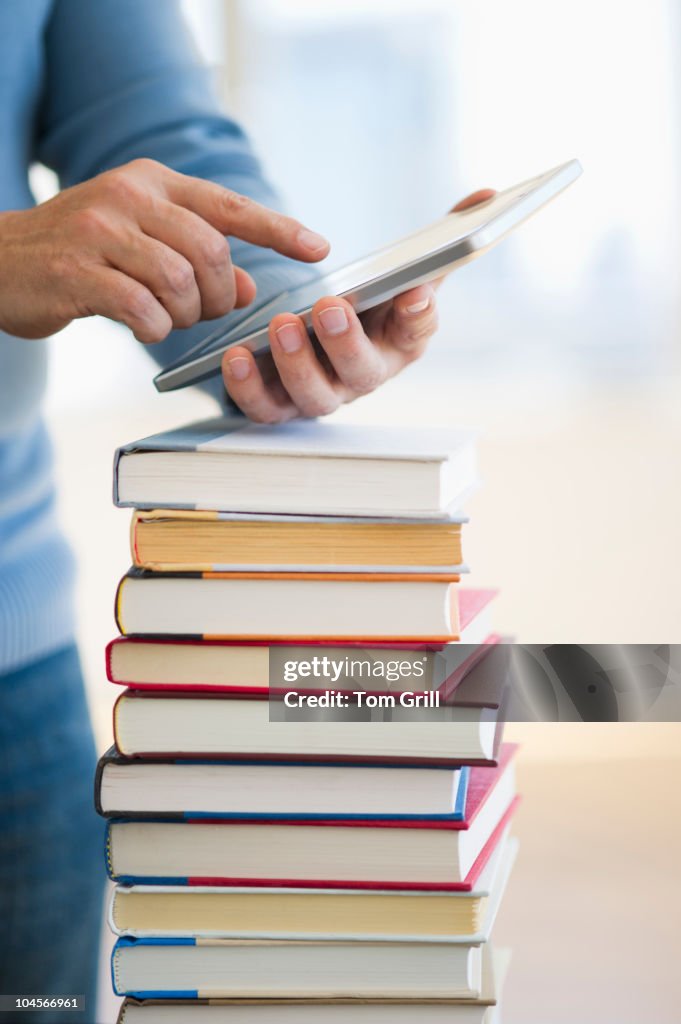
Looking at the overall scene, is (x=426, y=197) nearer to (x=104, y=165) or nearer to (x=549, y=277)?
(x=549, y=277)

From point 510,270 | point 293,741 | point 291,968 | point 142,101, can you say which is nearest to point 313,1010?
point 291,968

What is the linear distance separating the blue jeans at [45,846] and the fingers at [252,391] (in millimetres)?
329

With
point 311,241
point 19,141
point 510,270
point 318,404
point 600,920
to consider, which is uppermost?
point 510,270

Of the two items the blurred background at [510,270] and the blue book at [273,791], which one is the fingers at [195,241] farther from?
the blurred background at [510,270]

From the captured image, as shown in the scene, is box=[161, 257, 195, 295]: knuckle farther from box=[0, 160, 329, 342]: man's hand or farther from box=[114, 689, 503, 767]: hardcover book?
box=[114, 689, 503, 767]: hardcover book

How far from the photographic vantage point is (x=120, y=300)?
2.00 feet

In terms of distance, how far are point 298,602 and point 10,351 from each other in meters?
0.43

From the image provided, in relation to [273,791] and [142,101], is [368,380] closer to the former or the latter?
[273,791]

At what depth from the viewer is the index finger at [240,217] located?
0.65 m

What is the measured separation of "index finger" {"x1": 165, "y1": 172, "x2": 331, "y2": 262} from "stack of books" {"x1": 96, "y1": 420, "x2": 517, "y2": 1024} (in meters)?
0.19

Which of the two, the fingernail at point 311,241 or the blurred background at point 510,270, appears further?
the blurred background at point 510,270

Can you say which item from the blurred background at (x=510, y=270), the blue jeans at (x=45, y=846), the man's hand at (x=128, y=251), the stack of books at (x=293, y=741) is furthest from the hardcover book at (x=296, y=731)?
the blurred background at (x=510, y=270)

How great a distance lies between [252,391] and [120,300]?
3.4 inches

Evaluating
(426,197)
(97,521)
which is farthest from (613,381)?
(97,521)
